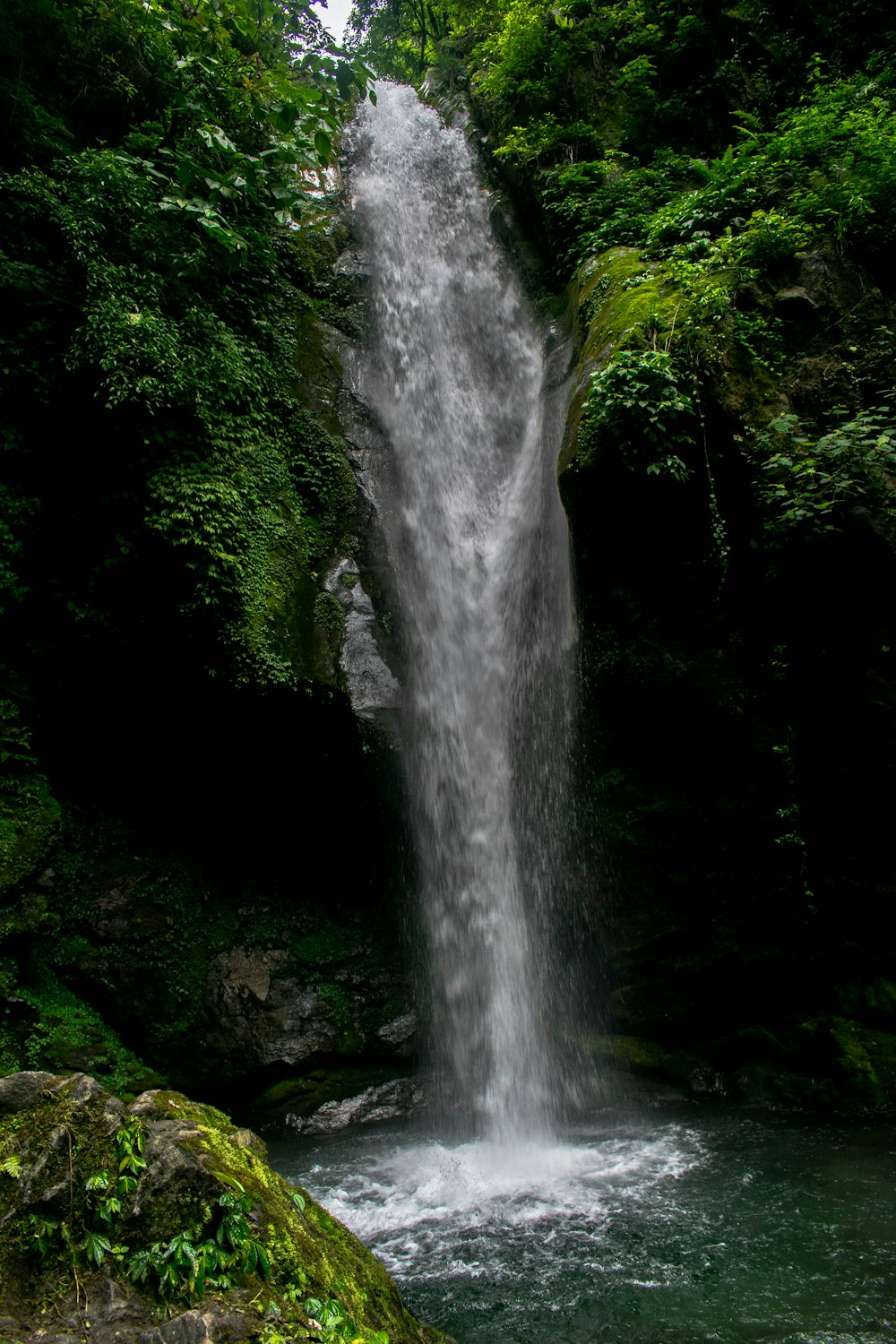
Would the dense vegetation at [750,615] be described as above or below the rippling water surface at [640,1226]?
above

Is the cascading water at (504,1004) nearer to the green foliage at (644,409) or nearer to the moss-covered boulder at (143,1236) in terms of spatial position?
the green foliage at (644,409)

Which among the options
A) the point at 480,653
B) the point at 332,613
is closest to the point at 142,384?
the point at 332,613

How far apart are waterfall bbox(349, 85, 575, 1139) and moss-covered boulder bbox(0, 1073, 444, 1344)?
4.41 m

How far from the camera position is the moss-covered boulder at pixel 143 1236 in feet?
5.25

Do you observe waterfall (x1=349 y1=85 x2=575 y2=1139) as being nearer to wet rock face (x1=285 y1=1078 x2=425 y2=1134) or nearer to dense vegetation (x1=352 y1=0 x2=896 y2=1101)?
wet rock face (x1=285 y1=1078 x2=425 y2=1134)

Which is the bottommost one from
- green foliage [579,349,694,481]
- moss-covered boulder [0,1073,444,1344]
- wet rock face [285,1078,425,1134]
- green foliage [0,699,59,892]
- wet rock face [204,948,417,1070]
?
wet rock face [285,1078,425,1134]

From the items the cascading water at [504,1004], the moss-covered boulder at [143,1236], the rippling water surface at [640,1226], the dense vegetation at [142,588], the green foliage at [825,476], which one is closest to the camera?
the moss-covered boulder at [143,1236]

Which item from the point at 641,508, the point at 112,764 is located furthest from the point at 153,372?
the point at 641,508

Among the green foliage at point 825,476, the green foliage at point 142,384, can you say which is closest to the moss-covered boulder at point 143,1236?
the green foliage at point 142,384

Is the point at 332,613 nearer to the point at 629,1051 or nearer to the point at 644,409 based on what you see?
the point at 644,409

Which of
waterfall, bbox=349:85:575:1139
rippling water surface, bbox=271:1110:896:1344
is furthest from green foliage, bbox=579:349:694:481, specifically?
rippling water surface, bbox=271:1110:896:1344

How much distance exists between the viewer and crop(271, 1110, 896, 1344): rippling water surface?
3.22 metres

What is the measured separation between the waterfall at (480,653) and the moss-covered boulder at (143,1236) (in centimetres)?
441

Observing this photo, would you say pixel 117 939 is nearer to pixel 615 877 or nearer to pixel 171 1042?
pixel 171 1042
